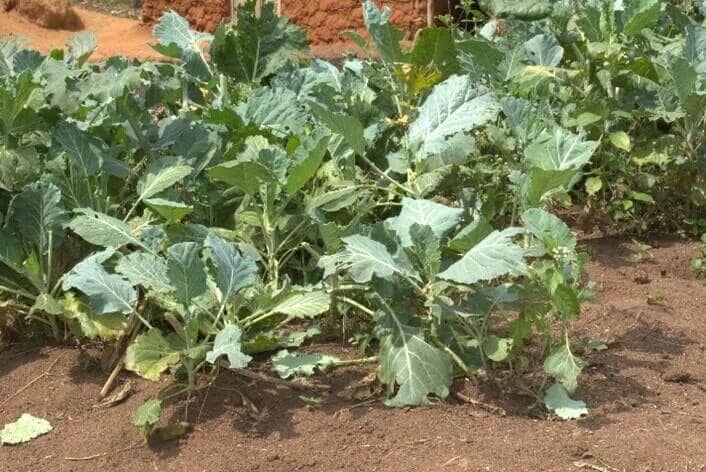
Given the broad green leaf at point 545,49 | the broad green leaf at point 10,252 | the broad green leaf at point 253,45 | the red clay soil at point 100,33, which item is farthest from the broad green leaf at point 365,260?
the red clay soil at point 100,33

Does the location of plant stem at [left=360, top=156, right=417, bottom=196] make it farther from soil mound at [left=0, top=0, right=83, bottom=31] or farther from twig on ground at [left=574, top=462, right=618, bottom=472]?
soil mound at [left=0, top=0, right=83, bottom=31]

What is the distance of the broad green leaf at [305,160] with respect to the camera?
304cm

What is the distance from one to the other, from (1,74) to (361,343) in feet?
6.14

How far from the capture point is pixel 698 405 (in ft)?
9.23

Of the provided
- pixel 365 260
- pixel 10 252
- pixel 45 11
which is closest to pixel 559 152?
pixel 365 260

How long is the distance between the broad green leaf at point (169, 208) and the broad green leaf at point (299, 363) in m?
0.51

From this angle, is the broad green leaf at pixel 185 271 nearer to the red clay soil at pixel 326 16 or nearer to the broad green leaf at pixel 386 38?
the broad green leaf at pixel 386 38

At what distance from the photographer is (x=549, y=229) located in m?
2.72

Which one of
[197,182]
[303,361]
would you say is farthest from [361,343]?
[197,182]

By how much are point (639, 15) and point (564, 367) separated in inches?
76.4

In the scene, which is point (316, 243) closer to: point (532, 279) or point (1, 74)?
point (532, 279)

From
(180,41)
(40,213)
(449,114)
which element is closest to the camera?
(40,213)

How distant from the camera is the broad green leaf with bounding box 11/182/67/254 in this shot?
3.14 meters

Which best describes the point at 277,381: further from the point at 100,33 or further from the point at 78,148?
the point at 100,33
